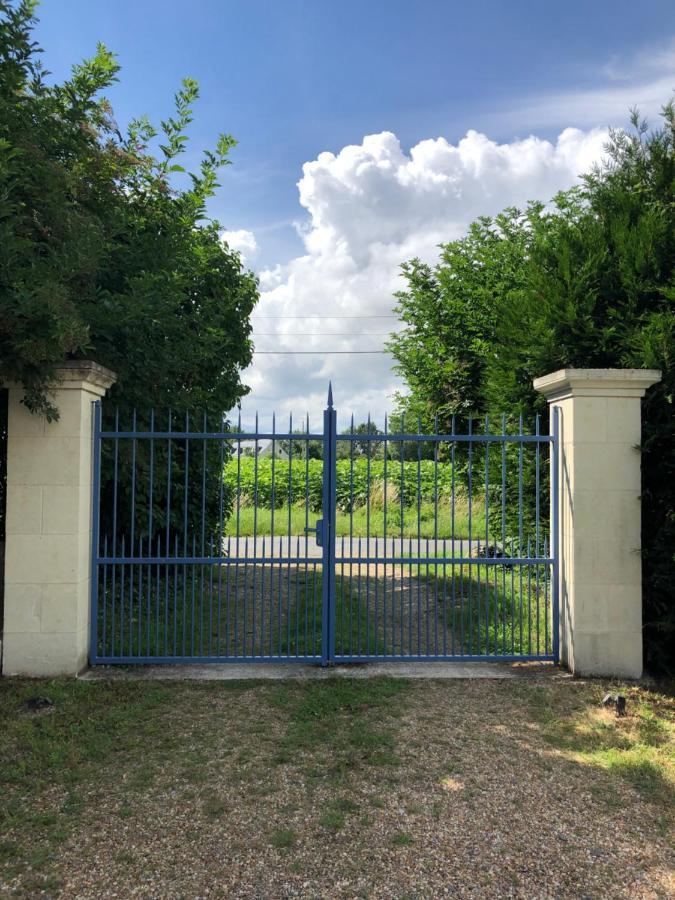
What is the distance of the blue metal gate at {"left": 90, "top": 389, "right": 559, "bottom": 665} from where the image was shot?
5230mm

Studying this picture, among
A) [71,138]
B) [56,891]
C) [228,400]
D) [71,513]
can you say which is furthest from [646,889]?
[228,400]

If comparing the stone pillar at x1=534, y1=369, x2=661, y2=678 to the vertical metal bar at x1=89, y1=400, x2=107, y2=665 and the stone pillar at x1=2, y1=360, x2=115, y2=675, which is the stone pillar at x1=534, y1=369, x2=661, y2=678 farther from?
the stone pillar at x1=2, y1=360, x2=115, y2=675

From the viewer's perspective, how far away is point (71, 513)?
5078 millimetres

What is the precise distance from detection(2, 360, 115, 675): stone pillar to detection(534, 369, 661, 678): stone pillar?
13.7 ft

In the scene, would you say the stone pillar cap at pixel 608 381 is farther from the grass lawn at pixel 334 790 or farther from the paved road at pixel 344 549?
the grass lawn at pixel 334 790

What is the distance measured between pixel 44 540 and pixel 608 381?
194 inches

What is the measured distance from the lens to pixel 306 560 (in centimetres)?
534

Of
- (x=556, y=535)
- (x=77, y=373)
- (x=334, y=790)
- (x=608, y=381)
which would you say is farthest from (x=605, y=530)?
(x=77, y=373)

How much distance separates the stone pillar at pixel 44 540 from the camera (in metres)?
5.06

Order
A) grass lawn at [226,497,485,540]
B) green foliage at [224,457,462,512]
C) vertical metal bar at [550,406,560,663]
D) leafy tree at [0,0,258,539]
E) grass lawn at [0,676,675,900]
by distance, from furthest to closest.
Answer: green foliage at [224,457,462,512], grass lawn at [226,497,485,540], vertical metal bar at [550,406,560,663], leafy tree at [0,0,258,539], grass lawn at [0,676,675,900]

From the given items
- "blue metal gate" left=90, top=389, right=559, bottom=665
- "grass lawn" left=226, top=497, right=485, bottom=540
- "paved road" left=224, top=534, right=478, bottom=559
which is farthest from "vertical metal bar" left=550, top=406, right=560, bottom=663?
"grass lawn" left=226, top=497, right=485, bottom=540

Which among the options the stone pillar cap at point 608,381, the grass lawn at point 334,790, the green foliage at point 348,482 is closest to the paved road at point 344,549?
the grass lawn at point 334,790

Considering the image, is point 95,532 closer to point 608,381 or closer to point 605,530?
point 605,530

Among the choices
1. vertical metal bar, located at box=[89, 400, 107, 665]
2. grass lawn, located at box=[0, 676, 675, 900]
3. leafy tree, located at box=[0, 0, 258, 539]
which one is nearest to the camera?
grass lawn, located at box=[0, 676, 675, 900]
